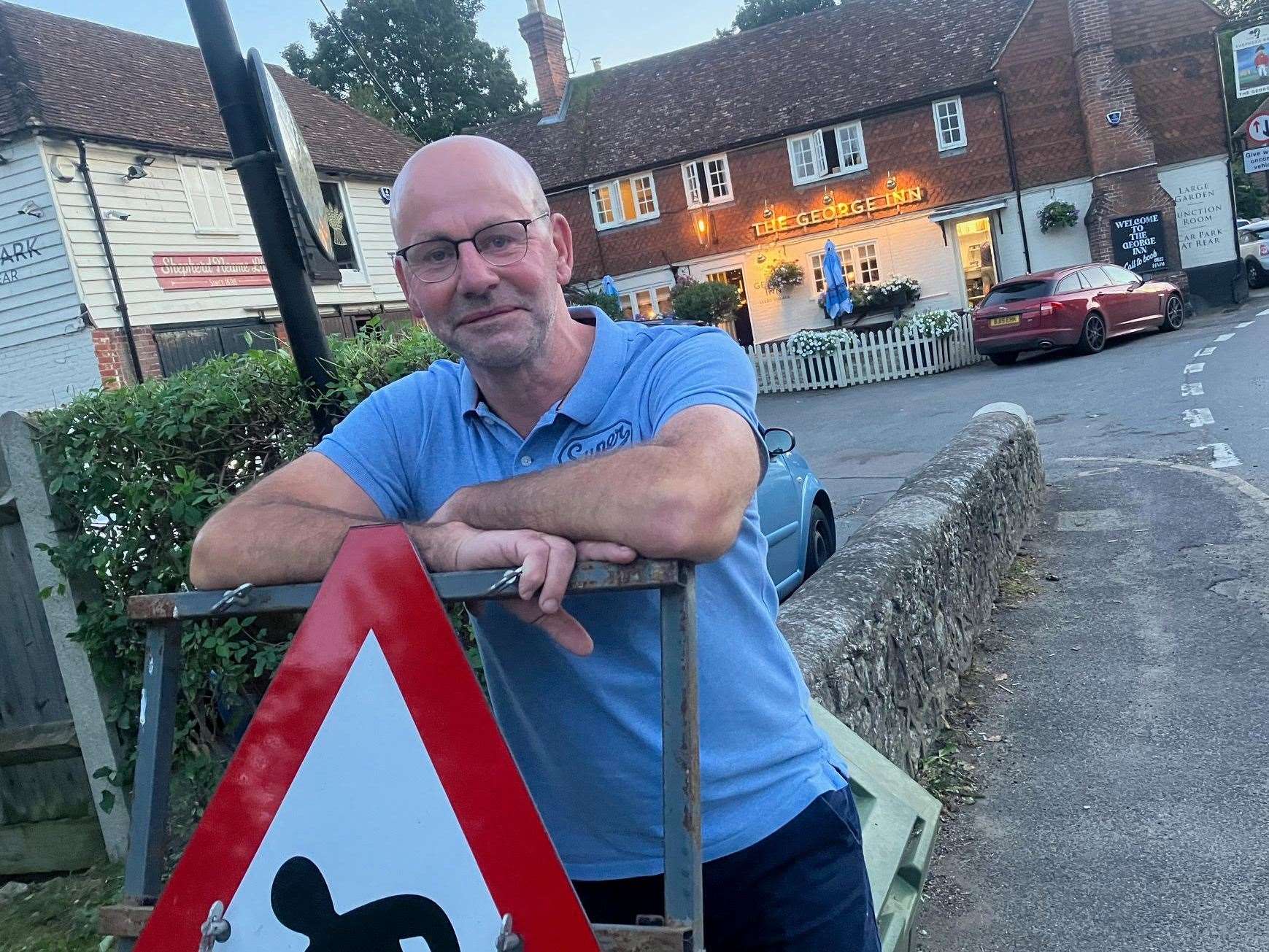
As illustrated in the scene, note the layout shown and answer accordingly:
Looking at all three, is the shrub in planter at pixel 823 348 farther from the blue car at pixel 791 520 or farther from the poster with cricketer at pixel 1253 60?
the blue car at pixel 791 520

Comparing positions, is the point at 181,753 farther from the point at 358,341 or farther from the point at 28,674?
the point at 358,341

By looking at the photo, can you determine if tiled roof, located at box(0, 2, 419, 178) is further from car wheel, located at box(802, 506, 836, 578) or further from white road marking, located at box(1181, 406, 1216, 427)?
white road marking, located at box(1181, 406, 1216, 427)

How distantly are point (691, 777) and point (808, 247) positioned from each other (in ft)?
95.6

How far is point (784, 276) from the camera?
29062mm

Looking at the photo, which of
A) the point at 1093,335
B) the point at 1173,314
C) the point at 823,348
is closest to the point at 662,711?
the point at 1093,335

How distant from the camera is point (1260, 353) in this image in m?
15.1

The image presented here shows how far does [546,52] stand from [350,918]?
34.8 metres

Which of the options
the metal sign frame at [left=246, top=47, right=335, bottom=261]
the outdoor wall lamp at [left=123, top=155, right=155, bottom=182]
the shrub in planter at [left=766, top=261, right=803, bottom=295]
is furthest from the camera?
the shrub in planter at [left=766, top=261, right=803, bottom=295]

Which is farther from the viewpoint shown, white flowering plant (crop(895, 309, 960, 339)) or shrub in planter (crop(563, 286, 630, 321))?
shrub in planter (crop(563, 286, 630, 321))

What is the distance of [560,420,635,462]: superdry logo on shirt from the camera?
5.91 feet

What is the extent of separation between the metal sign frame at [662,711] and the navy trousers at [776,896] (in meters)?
0.46

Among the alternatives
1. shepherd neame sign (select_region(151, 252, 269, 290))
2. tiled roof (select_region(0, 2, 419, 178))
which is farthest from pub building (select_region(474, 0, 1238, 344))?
shepherd neame sign (select_region(151, 252, 269, 290))

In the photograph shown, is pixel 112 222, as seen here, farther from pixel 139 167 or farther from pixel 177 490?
pixel 177 490

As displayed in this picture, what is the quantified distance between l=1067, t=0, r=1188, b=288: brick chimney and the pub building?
0.16ft
